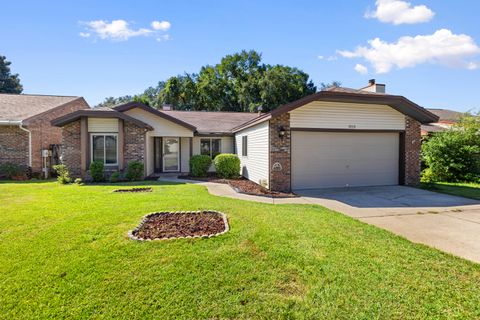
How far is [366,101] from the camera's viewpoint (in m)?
9.56

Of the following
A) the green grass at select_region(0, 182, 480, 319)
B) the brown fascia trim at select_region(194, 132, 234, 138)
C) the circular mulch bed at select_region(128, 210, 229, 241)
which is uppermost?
the brown fascia trim at select_region(194, 132, 234, 138)

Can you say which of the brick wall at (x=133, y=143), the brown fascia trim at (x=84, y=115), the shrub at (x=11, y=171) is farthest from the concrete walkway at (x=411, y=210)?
the shrub at (x=11, y=171)

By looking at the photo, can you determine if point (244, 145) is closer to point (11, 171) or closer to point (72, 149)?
point (72, 149)

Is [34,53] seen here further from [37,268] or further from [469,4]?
[469,4]

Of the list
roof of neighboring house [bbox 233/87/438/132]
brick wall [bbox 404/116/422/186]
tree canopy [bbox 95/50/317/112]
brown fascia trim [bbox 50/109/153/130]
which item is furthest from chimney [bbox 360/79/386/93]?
tree canopy [bbox 95/50/317/112]

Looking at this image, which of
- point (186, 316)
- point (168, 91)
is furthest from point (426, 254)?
point (168, 91)

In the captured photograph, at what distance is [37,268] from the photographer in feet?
11.4

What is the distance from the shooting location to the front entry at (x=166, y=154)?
15344 millimetres

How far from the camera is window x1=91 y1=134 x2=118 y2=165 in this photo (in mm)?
12461

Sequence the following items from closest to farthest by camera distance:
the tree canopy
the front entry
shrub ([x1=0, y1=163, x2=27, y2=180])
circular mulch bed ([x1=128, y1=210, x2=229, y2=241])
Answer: circular mulch bed ([x1=128, y1=210, x2=229, y2=241]) → shrub ([x1=0, y1=163, x2=27, y2=180]) → the front entry → the tree canopy

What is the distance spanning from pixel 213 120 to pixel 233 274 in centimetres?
1543

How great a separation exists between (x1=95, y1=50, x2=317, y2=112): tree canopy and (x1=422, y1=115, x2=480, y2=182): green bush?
66.9 ft

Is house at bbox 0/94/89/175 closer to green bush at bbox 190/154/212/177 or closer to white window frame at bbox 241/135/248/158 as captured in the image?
green bush at bbox 190/154/212/177

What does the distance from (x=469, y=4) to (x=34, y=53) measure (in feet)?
68.7
